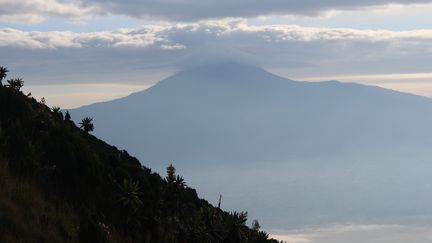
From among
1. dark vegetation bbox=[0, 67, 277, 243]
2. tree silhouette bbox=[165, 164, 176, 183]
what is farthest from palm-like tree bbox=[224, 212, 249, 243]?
tree silhouette bbox=[165, 164, 176, 183]

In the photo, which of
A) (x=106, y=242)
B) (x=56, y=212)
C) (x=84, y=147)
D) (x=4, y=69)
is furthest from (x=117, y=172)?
(x=4, y=69)

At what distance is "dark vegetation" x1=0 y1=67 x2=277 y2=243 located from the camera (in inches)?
1022

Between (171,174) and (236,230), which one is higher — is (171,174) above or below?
above

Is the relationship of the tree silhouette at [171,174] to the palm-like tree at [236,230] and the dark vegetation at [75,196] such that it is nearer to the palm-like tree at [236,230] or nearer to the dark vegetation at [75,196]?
the dark vegetation at [75,196]

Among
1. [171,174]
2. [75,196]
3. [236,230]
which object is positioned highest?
[171,174]

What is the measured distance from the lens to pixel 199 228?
1478 inches

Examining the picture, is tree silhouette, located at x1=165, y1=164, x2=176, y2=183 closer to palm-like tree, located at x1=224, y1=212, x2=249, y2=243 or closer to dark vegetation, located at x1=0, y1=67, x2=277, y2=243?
dark vegetation, located at x1=0, y1=67, x2=277, y2=243

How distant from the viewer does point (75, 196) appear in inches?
1328

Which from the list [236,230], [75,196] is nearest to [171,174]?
[236,230]

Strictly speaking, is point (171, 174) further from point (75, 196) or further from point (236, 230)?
point (75, 196)

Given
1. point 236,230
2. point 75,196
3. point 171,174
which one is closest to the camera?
point 75,196

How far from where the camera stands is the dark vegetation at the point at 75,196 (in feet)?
85.1

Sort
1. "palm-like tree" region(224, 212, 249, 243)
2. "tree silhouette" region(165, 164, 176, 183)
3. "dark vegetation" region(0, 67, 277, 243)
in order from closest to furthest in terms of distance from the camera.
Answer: "dark vegetation" region(0, 67, 277, 243), "palm-like tree" region(224, 212, 249, 243), "tree silhouette" region(165, 164, 176, 183)

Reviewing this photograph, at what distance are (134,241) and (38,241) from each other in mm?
9317
